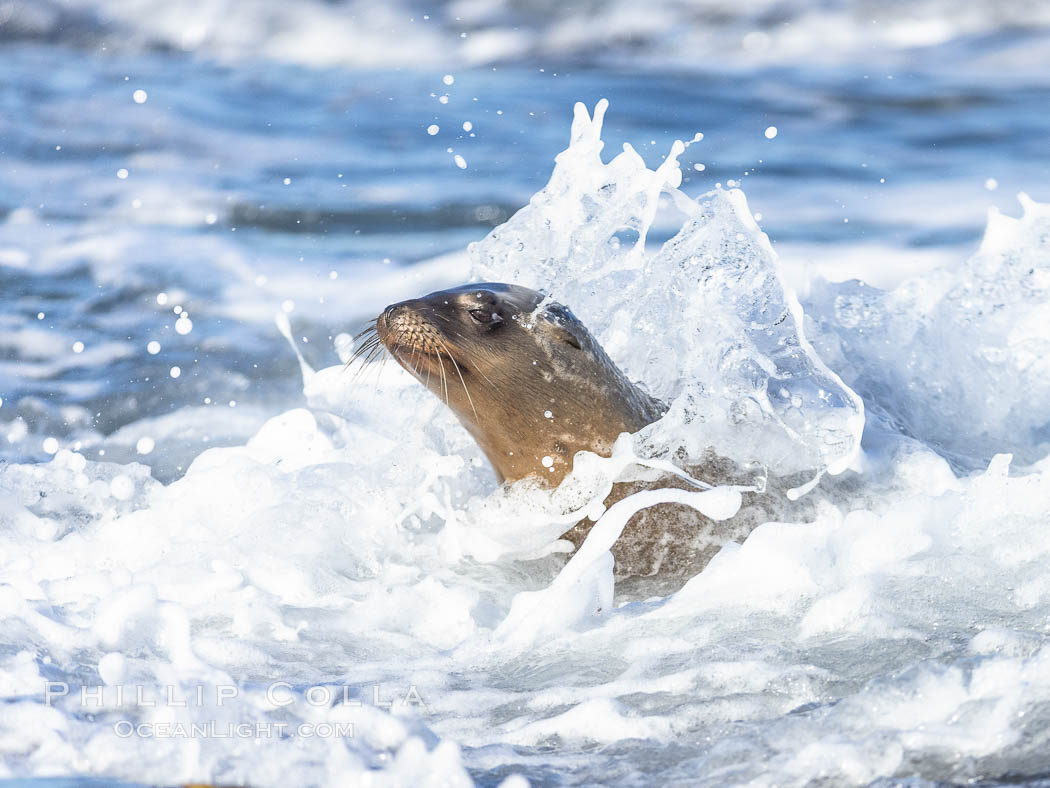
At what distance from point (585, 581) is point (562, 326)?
2.99ft

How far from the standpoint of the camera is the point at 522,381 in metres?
3.84

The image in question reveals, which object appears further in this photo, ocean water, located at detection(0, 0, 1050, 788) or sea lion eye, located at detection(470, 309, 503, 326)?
sea lion eye, located at detection(470, 309, 503, 326)

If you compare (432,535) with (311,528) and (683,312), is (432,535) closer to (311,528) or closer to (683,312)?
(311,528)

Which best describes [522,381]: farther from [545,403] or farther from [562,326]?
[562,326]

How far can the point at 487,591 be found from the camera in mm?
3713

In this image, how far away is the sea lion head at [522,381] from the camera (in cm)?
378

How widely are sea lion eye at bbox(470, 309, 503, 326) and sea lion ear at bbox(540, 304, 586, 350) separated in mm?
156

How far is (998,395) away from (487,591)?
2.67 meters

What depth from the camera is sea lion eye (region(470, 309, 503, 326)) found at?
3832mm

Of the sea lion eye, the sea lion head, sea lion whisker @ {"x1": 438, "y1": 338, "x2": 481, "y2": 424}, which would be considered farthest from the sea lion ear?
sea lion whisker @ {"x1": 438, "y1": 338, "x2": 481, "y2": 424}

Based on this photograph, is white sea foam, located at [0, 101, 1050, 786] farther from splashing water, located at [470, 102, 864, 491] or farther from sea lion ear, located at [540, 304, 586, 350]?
sea lion ear, located at [540, 304, 586, 350]

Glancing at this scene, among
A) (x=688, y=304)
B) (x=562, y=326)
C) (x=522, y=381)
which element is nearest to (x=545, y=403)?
(x=522, y=381)

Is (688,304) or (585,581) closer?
(585,581)

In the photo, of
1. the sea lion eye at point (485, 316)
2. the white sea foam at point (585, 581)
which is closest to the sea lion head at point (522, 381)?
the sea lion eye at point (485, 316)
